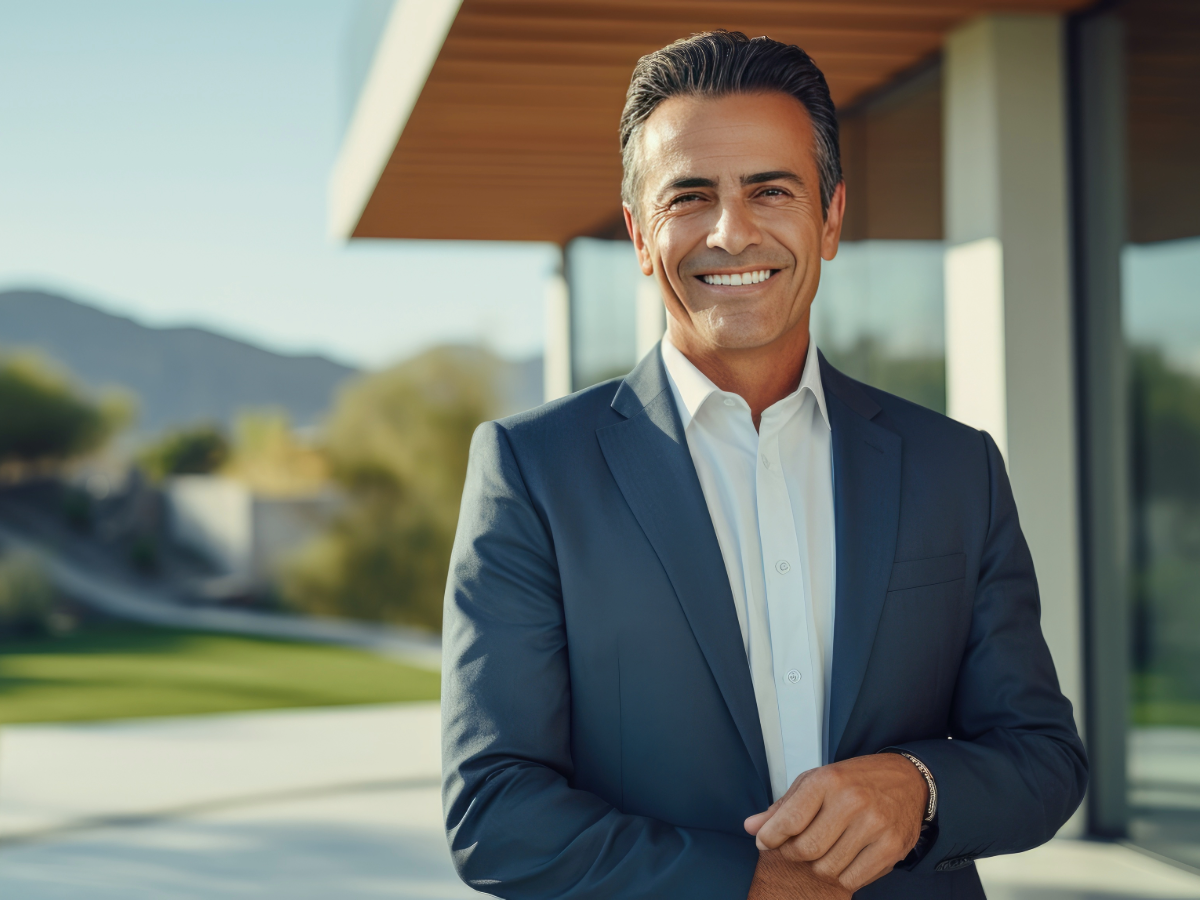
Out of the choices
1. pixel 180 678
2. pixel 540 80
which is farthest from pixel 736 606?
pixel 180 678

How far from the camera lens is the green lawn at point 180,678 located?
11747 millimetres

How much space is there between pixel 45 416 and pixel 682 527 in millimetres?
34405

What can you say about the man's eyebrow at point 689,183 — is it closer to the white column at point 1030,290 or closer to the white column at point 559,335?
the white column at point 1030,290

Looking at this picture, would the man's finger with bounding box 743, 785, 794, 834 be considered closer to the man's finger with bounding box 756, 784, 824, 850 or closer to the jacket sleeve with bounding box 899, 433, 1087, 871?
the man's finger with bounding box 756, 784, 824, 850

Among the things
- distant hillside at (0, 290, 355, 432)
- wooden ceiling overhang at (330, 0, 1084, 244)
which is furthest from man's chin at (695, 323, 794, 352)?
distant hillside at (0, 290, 355, 432)

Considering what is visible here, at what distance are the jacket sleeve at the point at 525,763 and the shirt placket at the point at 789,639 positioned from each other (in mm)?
185

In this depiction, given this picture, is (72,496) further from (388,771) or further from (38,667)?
(388,771)

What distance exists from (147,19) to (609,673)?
6993 cm

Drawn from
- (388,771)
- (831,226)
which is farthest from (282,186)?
(831,226)

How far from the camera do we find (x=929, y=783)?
1.42 meters

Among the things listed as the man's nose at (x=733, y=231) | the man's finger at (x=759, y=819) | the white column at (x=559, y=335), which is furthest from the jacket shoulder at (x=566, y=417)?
the white column at (x=559, y=335)

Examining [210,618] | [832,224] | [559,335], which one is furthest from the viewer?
[210,618]

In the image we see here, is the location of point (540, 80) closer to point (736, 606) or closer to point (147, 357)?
point (736, 606)

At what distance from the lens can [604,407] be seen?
1.62 m
